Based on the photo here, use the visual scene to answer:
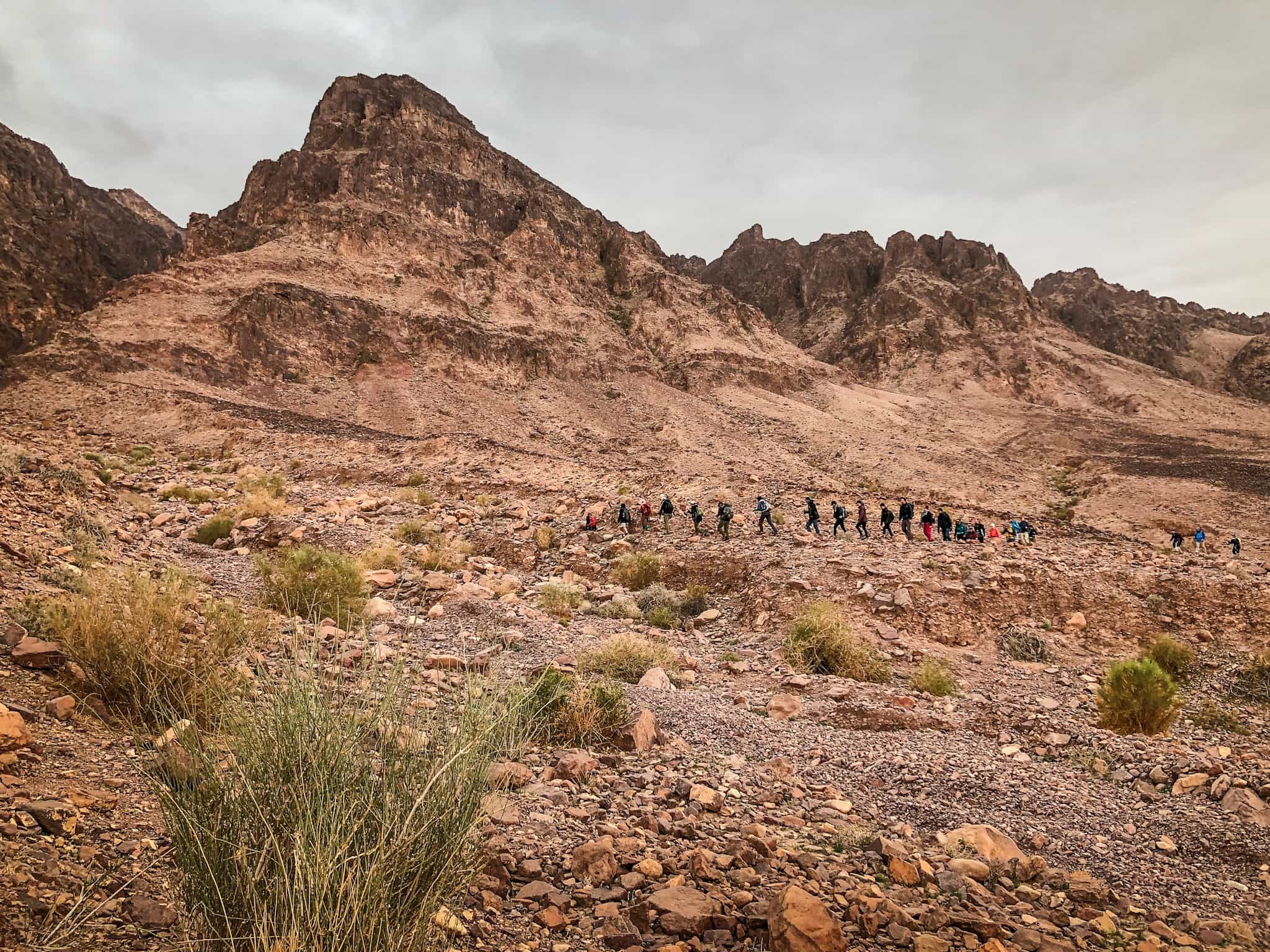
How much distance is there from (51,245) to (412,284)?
29.6 m

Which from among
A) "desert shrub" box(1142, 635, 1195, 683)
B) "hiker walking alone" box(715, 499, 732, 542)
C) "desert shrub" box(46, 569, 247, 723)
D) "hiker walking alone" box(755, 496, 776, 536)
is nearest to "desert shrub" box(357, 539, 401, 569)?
"desert shrub" box(46, 569, 247, 723)

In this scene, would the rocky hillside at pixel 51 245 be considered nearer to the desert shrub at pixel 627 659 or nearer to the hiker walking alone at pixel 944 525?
the desert shrub at pixel 627 659

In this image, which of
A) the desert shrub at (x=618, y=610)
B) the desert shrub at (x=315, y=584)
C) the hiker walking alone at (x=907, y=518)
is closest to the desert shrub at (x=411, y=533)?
the desert shrub at (x=315, y=584)

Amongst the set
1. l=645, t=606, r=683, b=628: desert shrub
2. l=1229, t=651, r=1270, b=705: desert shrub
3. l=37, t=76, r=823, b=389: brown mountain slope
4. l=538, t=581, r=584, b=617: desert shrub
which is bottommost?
l=645, t=606, r=683, b=628: desert shrub

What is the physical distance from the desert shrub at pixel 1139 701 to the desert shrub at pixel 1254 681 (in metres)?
1.77

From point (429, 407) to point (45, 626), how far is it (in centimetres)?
3909

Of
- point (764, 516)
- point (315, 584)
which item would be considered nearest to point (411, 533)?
point (315, 584)

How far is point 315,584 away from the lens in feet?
25.0

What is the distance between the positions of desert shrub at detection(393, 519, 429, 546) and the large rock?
11583mm

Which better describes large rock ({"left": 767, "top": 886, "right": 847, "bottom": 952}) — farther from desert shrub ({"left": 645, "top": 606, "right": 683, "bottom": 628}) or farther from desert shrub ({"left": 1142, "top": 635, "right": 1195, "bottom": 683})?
desert shrub ({"left": 1142, "top": 635, "right": 1195, "bottom": 683})

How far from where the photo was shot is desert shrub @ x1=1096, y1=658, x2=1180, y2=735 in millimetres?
5789

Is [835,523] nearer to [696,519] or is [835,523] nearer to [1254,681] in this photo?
[696,519]

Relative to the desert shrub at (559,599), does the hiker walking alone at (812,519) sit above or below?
above

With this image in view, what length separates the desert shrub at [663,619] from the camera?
9516 millimetres
